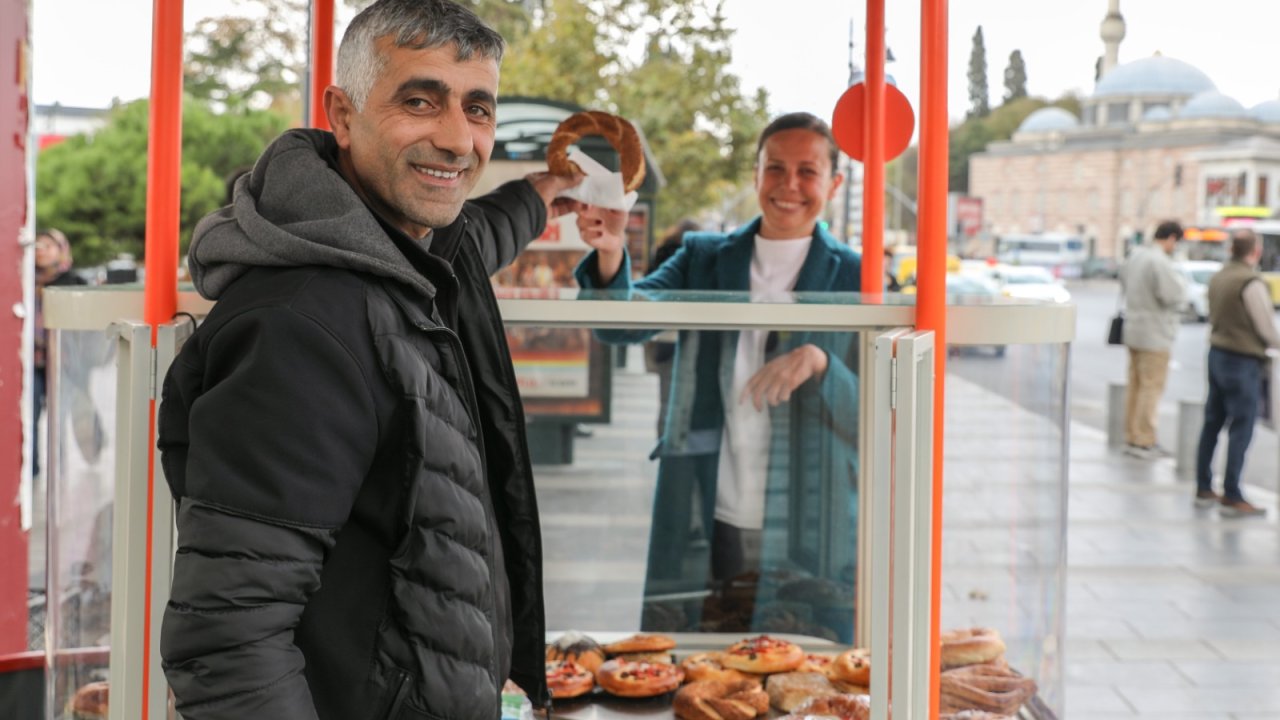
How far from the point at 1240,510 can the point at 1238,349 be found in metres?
1.24

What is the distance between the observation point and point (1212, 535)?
8.85m

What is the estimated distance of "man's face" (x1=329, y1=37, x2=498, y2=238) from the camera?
1.75m

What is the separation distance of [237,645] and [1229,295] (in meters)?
8.77

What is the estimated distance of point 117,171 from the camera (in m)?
22.5

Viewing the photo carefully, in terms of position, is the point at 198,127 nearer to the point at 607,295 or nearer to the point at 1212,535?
the point at 1212,535

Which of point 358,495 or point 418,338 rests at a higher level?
point 418,338

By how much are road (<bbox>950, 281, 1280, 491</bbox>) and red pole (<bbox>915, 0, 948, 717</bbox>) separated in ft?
0.58

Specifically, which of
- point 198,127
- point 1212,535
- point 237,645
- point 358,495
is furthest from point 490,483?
point 198,127

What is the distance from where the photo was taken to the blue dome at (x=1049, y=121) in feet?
272

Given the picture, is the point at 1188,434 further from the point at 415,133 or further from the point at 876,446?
the point at 415,133

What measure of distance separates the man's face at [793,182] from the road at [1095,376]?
830 millimetres

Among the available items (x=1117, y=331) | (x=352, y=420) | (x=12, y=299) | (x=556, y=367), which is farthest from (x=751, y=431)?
(x=1117, y=331)

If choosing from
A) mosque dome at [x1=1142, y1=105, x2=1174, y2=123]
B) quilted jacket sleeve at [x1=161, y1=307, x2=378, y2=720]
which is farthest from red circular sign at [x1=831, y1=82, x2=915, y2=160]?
mosque dome at [x1=1142, y1=105, x2=1174, y2=123]

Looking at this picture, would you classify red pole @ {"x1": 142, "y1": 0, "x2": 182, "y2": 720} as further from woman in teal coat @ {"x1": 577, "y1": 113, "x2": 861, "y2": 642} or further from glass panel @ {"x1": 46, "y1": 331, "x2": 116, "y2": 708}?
woman in teal coat @ {"x1": 577, "y1": 113, "x2": 861, "y2": 642}
